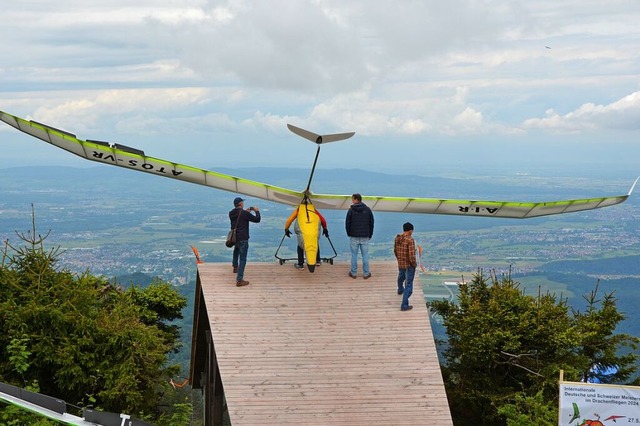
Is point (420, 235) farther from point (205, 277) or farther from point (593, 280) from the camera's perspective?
point (205, 277)

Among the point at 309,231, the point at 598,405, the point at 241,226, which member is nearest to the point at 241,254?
the point at 241,226

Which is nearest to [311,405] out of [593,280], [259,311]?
[259,311]

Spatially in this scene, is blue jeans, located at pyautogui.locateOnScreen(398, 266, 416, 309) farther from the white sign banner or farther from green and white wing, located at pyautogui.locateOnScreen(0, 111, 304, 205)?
the white sign banner

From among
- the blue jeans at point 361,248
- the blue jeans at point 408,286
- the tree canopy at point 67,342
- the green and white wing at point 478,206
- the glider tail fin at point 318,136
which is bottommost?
the tree canopy at point 67,342

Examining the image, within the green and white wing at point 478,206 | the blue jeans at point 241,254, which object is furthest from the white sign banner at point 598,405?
the green and white wing at point 478,206

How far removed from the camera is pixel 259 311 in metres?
15.5

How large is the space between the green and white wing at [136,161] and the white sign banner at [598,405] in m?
8.53

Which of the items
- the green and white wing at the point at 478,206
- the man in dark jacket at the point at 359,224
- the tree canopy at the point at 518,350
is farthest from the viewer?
the green and white wing at the point at 478,206

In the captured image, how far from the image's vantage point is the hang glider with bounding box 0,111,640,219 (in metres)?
17.4

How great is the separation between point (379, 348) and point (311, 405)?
2.02m

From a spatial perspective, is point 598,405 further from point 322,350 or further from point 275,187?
point 275,187

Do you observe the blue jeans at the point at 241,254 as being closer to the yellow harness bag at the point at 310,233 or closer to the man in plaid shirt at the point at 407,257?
the yellow harness bag at the point at 310,233

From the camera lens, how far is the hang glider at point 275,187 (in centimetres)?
1742

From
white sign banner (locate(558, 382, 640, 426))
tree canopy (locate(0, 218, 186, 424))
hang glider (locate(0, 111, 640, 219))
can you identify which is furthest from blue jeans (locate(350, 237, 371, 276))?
white sign banner (locate(558, 382, 640, 426))
